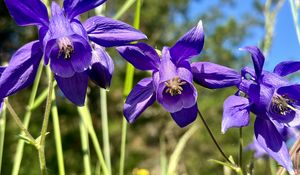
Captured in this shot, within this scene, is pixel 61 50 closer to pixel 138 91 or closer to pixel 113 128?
pixel 138 91

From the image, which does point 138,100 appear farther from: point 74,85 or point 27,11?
point 27,11

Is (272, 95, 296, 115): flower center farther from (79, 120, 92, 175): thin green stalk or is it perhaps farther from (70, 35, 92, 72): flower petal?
(79, 120, 92, 175): thin green stalk

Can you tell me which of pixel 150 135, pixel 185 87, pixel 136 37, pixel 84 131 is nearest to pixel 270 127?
pixel 185 87

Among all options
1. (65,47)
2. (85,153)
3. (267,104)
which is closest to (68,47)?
(65,47)

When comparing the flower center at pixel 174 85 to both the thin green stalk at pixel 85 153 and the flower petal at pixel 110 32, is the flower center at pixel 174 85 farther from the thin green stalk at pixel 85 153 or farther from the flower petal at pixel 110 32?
the thin green stalk at pixel 85 153

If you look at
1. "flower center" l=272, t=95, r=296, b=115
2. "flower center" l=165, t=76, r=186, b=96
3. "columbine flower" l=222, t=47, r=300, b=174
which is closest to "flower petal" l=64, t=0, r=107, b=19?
"flower center" l=165, t=76, r=186, b=96

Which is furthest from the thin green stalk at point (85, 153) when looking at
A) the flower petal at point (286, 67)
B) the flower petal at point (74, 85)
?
the flower petal at point (286, 67)
